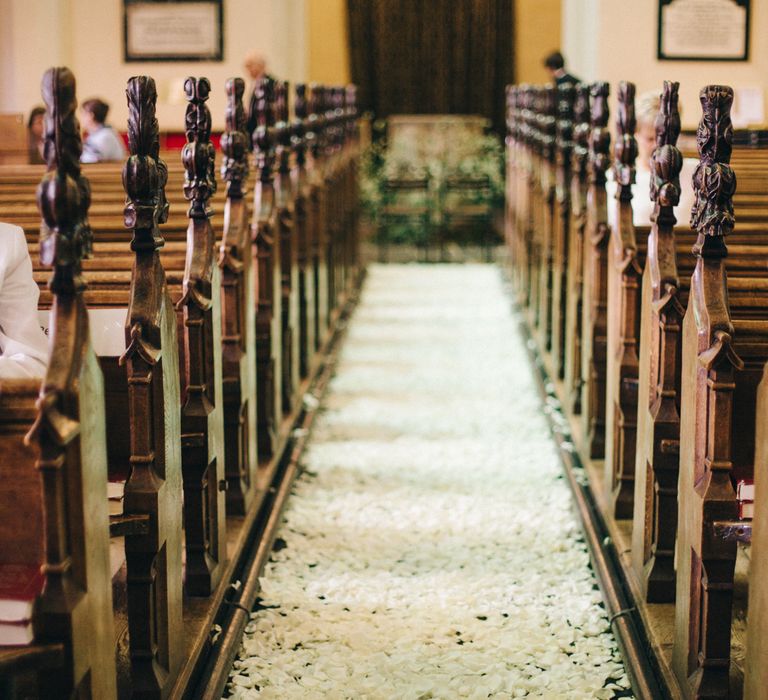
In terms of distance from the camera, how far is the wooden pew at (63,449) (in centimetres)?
173

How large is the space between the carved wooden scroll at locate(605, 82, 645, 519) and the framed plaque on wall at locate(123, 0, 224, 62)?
7008 mm

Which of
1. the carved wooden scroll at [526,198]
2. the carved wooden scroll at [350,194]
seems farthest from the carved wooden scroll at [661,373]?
the carved wooden scroll at [350,194]

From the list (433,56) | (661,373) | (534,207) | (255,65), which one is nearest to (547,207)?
(534,207)

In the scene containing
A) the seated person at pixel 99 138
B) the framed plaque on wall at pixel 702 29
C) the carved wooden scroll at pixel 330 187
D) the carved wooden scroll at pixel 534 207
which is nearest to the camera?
the carved wooden scroll at pixel 330 187

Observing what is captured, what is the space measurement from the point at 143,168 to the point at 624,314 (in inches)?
66.3

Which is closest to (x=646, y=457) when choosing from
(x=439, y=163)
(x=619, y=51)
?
(x=619, y=51)

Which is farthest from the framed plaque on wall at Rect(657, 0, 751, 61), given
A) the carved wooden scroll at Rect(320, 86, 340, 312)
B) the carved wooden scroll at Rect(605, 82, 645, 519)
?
the carved wooden scroll at Rect(605, 82, 645, 519)

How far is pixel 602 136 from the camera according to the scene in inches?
154

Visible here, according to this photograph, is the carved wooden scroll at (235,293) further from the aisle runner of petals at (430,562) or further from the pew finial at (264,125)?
the pew finial at (264,125)

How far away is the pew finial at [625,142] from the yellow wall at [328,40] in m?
11.0

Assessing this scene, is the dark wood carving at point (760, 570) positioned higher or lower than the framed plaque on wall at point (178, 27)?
lower

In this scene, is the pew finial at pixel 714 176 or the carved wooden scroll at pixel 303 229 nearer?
the pew finial at pixel 714 176

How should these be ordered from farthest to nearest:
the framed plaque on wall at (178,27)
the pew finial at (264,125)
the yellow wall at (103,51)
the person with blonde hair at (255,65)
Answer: the framed plaque on wall at (178,27) < the yellow wall at (103,51) < the person with blonde hair at (255,65) < the pew finial at (264,125)

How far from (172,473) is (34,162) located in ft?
18.4
